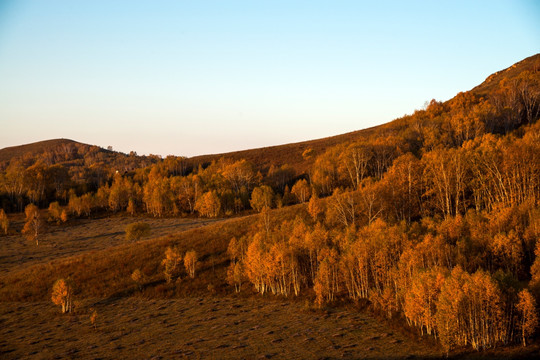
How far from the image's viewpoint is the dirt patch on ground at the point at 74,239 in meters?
80.6

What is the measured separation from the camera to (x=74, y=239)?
96625 mm

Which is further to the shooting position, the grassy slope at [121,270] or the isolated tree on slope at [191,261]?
the isolated tree on slope at [191,261]

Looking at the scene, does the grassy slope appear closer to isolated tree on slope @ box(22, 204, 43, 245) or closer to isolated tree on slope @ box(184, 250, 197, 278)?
isolated tree on slope @ box(184, 250, 197, 278)

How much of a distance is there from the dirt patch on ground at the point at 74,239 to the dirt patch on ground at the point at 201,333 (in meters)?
27.7

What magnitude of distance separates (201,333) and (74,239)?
2782 inches

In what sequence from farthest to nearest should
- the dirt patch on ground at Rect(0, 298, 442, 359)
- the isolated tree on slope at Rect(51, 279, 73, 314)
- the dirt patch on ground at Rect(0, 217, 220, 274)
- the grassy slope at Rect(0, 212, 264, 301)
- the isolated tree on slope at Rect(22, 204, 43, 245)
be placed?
the isolated tree on slope at Rect(22, 204, 43, 245) < the dirt patch on ground at Rect(0, 217, 220, 274) < the grassy slope at Rect(0, 212, 264, 301) < the isolated tree on slope at Rect(51, 279, 73, 314) < the dirt patch on ground at Rect(0, 298, 442, 359)

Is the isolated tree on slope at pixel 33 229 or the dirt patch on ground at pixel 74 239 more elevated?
the isolated tree on slope at pixel 33 229

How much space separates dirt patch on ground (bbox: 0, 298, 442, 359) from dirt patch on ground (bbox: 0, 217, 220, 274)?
27.7 m

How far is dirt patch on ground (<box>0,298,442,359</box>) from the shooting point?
1428 inches

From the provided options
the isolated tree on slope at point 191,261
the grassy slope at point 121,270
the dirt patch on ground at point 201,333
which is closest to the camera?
the dirt patch on ground at point 201,333

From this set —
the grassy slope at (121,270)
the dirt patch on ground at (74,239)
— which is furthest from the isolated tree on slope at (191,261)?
the dirt patch on ground at (74,239)

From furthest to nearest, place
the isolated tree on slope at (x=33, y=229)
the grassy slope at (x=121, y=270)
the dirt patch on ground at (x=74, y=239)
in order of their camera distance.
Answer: the isolated tree on slope at (x=33, y=229), the dirt patch on ground at (x=74, y=239), the grassy slope at (x=121, y=270)

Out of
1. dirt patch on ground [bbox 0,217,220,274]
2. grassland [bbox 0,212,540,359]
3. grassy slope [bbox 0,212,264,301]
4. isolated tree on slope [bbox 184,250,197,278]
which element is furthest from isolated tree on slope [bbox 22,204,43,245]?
isolated tree on slope [bbox 184,250,197,278]

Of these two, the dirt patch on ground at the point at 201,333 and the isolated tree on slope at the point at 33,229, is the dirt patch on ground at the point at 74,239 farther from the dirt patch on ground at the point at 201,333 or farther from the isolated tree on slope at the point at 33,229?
the dirt patch on ground at the point at 201,333
